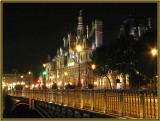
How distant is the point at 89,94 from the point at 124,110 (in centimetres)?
408

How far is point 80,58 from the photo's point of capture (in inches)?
3228

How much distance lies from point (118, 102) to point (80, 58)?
69707 millimetres

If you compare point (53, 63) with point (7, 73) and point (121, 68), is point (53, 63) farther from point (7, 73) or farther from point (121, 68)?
point (121, 68)

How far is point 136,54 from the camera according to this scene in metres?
46.5

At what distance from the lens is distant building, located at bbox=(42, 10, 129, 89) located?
83.1m

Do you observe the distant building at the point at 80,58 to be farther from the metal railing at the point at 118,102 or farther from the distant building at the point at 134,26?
the metal railing at the point at 118,102

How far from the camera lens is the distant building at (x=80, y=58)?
83.1m

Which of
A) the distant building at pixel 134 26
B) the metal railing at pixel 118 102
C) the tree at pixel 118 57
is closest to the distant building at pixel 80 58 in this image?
the tree at pixel 118 57

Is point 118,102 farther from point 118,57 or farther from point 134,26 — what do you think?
point 134,26

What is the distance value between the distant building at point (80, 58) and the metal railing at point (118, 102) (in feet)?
152

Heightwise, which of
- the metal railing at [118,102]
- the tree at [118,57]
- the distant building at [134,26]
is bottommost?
the metal railing at [118,102]

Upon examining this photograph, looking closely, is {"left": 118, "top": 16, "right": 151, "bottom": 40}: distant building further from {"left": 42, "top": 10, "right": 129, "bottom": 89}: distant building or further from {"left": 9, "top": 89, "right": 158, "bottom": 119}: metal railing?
{"left": 9, "top": 89, "right": 158, "bottom": 119}: metal railing

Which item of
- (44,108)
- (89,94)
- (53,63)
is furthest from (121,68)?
(53,63)

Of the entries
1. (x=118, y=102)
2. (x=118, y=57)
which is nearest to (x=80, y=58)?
(x=118, y=57)
